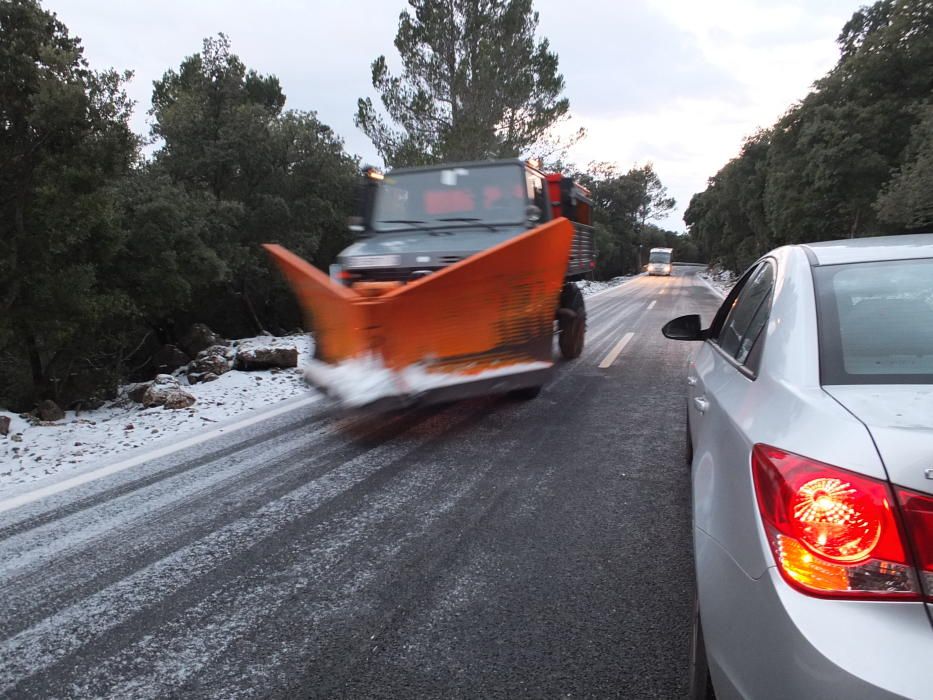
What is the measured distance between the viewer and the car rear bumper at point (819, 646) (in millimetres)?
1156

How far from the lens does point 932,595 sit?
1211 millimetres

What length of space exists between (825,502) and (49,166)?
49.8ft

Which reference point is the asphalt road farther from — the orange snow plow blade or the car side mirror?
the car side mirror

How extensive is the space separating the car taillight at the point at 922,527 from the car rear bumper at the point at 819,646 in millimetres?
63

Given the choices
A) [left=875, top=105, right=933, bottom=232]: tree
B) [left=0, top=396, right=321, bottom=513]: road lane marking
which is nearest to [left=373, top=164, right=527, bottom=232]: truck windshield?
[left=0, top=396, right=321, bottom=513]: road lane marking

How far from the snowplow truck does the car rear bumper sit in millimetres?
3499

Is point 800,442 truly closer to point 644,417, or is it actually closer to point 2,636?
point 2,636

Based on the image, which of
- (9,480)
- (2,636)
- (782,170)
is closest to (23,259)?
(9,480)

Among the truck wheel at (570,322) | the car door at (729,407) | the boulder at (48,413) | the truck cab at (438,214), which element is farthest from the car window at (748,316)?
the boulder at (48,413)

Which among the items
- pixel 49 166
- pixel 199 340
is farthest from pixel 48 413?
pixel 199 340

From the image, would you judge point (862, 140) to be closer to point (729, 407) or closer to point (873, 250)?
point (873, 250)

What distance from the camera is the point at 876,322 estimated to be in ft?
6.33

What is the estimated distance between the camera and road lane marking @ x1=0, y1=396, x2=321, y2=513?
3.91m

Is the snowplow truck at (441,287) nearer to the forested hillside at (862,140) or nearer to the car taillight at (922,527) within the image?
the car taillight at (922,527)
